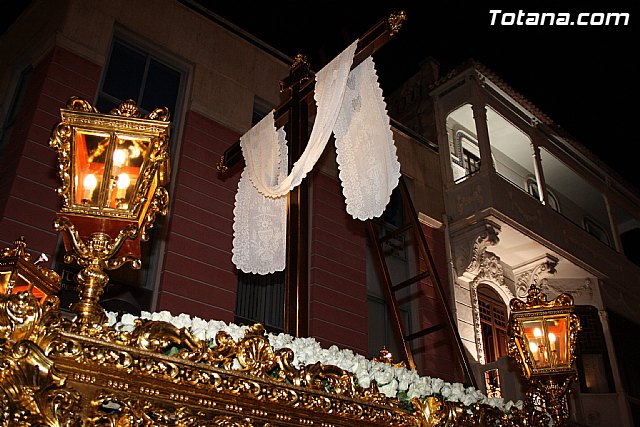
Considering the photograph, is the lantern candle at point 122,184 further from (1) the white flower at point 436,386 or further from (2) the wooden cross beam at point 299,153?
(1) the white flower at point 436,386

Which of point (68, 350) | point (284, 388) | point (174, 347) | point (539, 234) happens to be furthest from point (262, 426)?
point (539, 234)

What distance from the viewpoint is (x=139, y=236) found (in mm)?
2127

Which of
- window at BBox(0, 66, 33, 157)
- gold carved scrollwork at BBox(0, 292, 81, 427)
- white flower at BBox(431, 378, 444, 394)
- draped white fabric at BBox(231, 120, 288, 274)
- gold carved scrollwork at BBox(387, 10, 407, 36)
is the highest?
window at BBox(0, 66, 33, 157)

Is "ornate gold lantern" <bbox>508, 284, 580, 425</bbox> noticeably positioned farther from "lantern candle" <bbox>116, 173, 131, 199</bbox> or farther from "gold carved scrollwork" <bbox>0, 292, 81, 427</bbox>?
"gold carved scrollwork" <bbox>0, 292, 81, 427</bbox>

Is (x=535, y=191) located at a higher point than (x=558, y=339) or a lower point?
higher

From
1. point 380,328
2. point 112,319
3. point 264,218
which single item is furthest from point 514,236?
point 112,319

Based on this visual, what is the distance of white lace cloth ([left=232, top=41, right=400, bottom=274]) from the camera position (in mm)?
3504

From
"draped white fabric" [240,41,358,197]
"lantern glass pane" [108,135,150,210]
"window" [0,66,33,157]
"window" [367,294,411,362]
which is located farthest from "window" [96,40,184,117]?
"lantern glass pane" [108,135,150,210]

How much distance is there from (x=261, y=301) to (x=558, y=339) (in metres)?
3.74

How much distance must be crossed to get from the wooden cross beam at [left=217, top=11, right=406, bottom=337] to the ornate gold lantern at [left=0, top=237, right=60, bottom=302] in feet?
3.89

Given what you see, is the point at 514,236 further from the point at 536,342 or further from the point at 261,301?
the point at 536,342

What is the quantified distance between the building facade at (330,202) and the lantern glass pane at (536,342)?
39.8 inches

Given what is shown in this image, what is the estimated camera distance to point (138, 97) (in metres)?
6.32

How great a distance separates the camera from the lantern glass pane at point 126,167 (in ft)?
6.75
